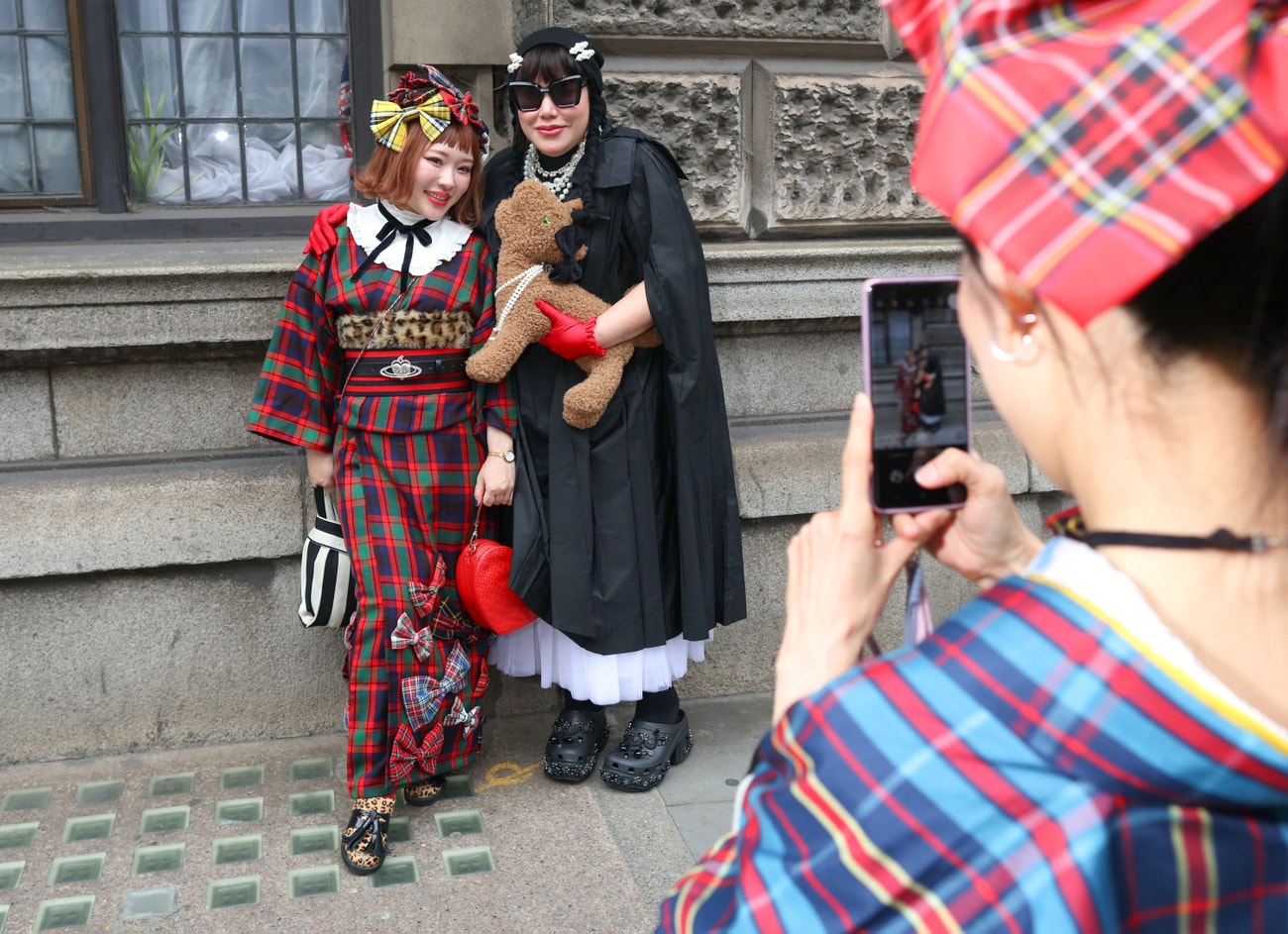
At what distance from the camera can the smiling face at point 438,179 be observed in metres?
3.33

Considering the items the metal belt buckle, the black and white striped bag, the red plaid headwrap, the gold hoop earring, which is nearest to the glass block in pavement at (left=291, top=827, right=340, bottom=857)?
the black and white striped bag

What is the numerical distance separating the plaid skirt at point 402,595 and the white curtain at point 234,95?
127 cm

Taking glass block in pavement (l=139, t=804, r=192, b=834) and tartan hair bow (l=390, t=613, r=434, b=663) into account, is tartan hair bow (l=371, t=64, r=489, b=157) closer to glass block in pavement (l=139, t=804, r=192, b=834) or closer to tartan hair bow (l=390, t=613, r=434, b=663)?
tartan hair bow (l=390, t=613, r=434, b=663)

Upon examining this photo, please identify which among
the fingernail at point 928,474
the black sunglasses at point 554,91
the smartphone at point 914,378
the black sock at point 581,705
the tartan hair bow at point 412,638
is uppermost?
the black sunglasses at point 554,91

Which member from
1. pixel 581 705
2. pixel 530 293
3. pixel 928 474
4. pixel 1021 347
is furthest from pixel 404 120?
pixel 1021 347

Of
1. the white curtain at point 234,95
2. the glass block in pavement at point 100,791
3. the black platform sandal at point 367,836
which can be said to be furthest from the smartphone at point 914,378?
the white curtain at point 234,95

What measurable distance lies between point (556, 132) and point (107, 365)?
5.26 ft

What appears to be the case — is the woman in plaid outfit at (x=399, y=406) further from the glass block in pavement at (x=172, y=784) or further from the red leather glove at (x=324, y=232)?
the glass block in pavement at (x=172, y=784)

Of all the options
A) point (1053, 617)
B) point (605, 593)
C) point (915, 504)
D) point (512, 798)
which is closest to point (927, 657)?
point (1053, 617)

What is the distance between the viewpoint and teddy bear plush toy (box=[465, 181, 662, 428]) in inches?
133

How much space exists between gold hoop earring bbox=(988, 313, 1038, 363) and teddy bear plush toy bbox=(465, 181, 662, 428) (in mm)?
2381

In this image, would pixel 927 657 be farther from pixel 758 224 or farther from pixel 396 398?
pixel 758 224

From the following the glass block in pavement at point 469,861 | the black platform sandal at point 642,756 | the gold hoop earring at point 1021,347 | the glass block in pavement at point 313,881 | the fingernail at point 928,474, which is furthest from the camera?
the black platform sandal at point 642,756

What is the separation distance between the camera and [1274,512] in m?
0.99
